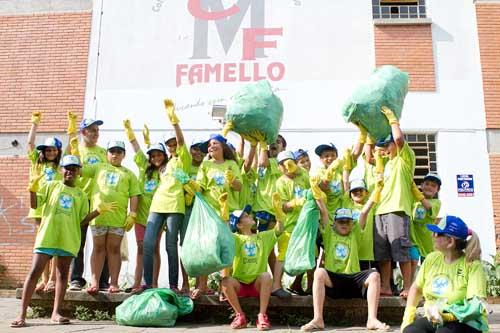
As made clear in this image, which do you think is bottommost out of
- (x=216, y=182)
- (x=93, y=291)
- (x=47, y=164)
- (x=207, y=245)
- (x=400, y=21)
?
(x=93, y=291)

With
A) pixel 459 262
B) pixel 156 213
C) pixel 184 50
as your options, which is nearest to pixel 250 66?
pixel 184 50

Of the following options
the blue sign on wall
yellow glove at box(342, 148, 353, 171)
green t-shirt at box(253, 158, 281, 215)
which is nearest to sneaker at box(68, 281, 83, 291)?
green t-shirt at box(253, 158, 281, 215)

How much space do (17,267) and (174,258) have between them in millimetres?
4974

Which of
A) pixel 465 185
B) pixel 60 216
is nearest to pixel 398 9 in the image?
pixel 465 185

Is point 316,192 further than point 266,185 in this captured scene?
No

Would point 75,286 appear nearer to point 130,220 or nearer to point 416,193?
point 130,220

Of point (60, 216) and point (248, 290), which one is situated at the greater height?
point (60, 216)

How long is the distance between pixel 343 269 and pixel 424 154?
468 centimetres

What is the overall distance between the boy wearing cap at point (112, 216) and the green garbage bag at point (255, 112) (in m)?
1.29

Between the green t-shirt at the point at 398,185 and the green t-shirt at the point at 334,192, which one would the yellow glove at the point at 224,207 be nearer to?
the green t-shirt at the point at 334,192

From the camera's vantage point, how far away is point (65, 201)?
15.5 ft

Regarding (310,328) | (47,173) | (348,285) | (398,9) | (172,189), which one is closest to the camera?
(310,328)

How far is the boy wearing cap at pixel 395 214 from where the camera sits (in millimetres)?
4633

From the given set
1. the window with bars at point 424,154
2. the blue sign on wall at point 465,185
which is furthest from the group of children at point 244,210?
the window with bars at point 424,154
